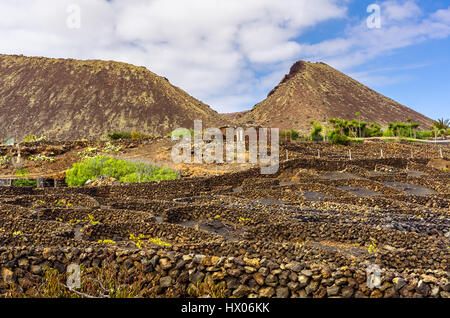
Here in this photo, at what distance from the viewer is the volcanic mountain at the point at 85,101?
281 feet

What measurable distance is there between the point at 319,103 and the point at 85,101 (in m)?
62.0

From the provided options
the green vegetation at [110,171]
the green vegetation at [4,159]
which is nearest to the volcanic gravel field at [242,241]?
the green vegetation at [110,171]

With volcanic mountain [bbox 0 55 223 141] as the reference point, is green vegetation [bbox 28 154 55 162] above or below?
below

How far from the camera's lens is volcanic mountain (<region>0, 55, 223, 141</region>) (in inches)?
3374

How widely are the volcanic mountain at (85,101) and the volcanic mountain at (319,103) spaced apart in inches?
786

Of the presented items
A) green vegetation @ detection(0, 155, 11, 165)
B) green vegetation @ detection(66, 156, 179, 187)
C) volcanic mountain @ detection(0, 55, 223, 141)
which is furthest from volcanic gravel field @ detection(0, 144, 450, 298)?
volcanic mountain @ detection(0, 55, 223, 141)

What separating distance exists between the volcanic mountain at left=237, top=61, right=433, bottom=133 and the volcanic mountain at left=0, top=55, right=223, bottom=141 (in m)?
20.0

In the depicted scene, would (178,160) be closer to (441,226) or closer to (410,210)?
(410,210)

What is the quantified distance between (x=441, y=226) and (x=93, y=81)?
9862cm

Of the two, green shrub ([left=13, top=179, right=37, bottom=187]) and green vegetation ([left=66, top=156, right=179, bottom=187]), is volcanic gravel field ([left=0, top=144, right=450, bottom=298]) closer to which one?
green shrub ([left=13, top=179, right=37, bottom=187])

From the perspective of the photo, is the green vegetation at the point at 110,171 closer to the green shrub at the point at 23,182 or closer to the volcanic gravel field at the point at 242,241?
the green shrub at the point at 23,182

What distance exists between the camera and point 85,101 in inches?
3632

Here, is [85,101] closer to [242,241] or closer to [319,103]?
[319,103]
